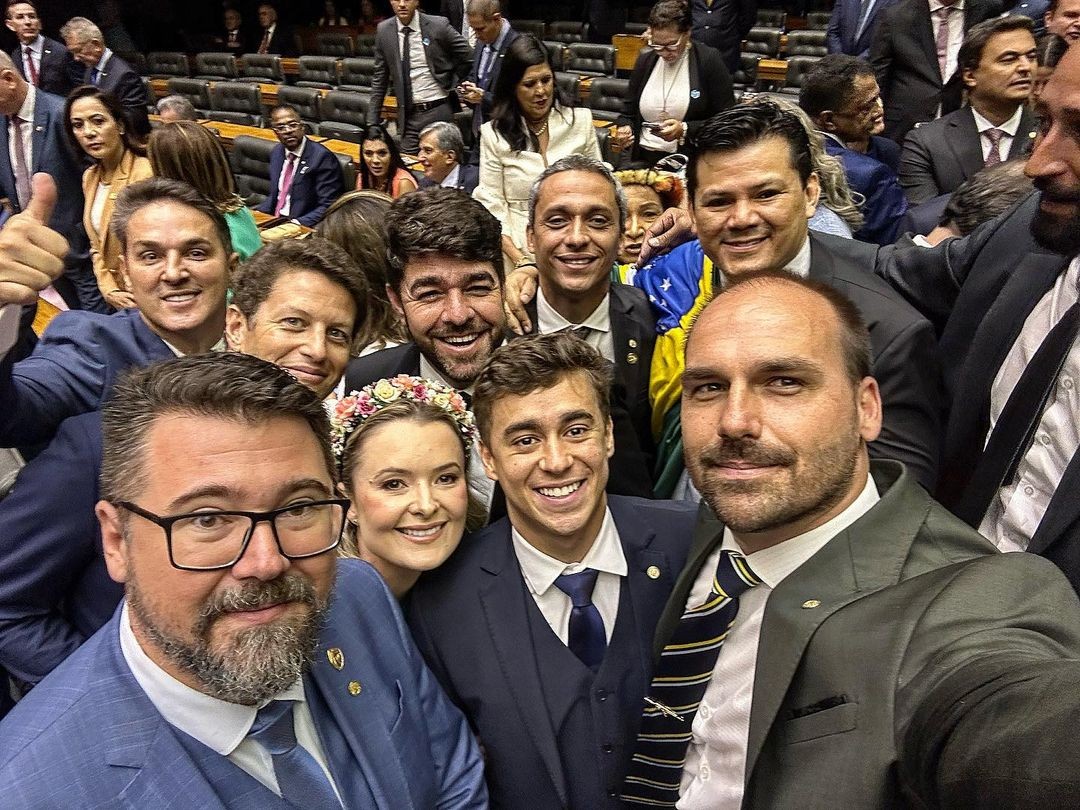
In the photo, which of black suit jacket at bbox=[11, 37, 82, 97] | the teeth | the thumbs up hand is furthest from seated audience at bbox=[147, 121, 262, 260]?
black suit jacket at bbox=[11, 37, 82, 97]

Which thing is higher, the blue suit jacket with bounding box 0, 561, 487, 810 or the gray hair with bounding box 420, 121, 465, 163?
the gray hair with bounding box 420, 121, 465, 163

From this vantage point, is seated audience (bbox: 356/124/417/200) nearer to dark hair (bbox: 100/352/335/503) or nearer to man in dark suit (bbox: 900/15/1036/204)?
man in dark suit (bbox: 900/15/1036/204)

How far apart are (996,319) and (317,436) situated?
5.21ft

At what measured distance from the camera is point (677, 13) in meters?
4.56

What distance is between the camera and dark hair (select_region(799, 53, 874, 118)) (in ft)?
10.9

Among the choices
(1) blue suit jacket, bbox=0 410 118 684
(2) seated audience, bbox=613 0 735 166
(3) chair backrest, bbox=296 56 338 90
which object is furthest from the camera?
(3) chair backrest, bbox=296 56 338 90

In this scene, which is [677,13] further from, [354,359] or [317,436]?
[317,436]

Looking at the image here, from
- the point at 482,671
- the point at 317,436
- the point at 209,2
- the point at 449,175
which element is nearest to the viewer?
the point at 317,436

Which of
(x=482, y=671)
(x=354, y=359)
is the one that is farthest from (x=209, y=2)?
(x=482, y=671)

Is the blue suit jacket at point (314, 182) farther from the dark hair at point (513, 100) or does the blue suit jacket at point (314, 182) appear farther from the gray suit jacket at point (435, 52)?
the dark hair at point (513, 100)

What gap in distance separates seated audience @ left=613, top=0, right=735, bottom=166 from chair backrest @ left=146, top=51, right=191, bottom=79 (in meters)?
12.0

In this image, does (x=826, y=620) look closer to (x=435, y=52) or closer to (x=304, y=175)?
(x=304, y=175)

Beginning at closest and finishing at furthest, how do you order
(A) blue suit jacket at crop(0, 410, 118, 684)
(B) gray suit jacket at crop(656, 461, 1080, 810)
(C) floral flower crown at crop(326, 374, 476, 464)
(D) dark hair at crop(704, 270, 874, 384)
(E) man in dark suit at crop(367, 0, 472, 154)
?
1. (B) gray suit jacket at crop(656, 461, 1080, 810)
2. (D) dark hair at crop(704, 270, 874, 384)
3. (A) blue suit jacket at crop(0, 410, 118, 684)
4. (C) floral flower crown at crop(326, 374, 476, 464)
5. (E) man in dark suit at crop(367, 0, 472, 154)

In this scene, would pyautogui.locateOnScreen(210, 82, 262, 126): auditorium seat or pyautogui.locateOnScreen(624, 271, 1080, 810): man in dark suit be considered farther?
pyautogui.locateOnScreen(210, 82, 262, 126): auditorium seat
